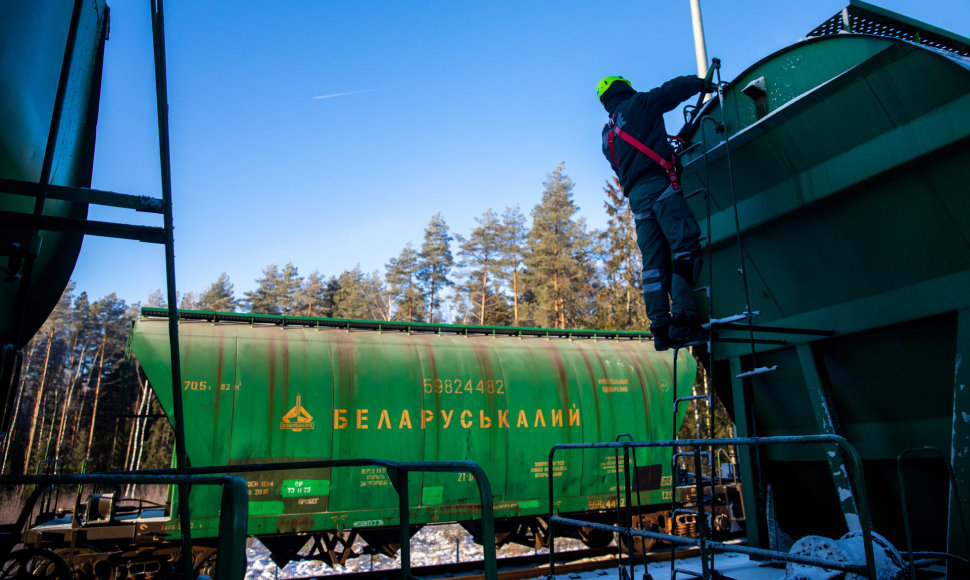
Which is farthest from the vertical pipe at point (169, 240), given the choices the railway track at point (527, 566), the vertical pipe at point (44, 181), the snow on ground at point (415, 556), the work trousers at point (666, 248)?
the snow on ground at point (415, 556)

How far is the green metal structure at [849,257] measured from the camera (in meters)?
3.12

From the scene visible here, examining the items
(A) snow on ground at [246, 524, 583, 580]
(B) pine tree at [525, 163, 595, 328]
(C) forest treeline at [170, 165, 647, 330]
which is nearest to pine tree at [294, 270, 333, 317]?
(C) forest treeline at [170, 165, 647, 330]

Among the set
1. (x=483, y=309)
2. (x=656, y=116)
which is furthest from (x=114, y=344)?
(x=656, y=116)

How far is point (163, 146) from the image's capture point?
2.26 metres

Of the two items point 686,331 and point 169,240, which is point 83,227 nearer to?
point 169,240

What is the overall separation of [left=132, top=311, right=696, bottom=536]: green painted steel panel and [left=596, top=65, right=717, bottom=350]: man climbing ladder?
474 centimetres

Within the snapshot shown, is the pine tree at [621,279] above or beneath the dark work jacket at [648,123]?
above

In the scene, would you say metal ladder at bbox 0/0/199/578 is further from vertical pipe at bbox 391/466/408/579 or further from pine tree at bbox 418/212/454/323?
pine tree at bbox 418/212/454/323

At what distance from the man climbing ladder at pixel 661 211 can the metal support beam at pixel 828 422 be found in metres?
0.70

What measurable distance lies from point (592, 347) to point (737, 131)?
6193mm

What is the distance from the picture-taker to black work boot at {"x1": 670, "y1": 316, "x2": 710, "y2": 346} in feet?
13.3

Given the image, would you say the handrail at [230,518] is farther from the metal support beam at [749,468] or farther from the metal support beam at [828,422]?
the metal support beam at [749,468]

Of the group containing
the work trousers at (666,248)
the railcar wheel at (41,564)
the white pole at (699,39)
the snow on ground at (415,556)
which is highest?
the white pole at (699,39)

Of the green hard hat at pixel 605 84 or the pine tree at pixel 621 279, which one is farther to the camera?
the pine tree at pixel 621 279
